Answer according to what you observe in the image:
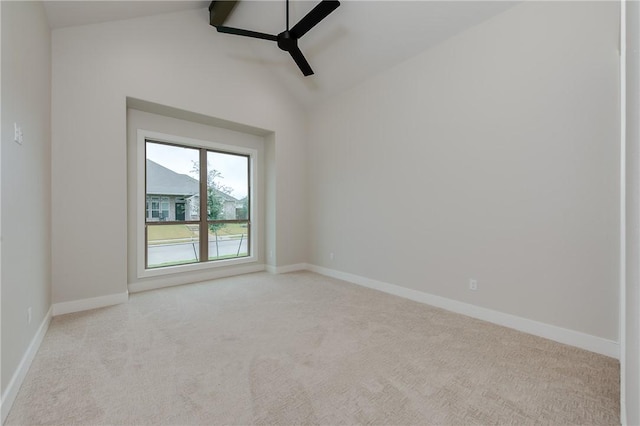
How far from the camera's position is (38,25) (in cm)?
244

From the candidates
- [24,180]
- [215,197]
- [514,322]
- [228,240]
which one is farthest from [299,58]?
[514,322]

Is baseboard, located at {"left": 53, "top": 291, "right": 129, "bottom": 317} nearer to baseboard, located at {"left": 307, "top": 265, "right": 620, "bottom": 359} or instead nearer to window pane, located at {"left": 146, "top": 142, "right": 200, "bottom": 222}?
window pane, located at {"left": 146, "top": 142, "right": 200, "bottom": 222}

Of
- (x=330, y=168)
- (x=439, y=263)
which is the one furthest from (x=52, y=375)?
(x=330, y=168)

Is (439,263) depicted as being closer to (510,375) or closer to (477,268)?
(477,268)

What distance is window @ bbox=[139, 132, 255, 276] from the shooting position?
411cm

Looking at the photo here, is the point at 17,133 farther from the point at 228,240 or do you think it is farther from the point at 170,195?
the point at 228,240

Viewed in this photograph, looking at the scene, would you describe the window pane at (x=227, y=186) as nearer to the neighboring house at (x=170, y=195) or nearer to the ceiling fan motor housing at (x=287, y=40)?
the neighboring house at (x=170, y=195)

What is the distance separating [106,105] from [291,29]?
2.38 meters

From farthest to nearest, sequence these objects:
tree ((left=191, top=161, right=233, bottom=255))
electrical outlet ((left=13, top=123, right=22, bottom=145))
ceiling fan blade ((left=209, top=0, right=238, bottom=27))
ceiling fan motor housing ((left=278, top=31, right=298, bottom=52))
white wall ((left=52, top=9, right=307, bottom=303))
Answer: tree ((left=191, top=161, right=233, bottom=255)) < ceiling fan blade ((left=209, top=0, right=238, bottom=27)) < ceiling fan motor housing ((left=278, top=31, right=298, bottom=52)) < white wall ((left=52, top=9, right=307, bottom=303)) < electrical outlet ((left=13, top=123, right=22, bottom=145))

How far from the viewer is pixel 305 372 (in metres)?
1.90

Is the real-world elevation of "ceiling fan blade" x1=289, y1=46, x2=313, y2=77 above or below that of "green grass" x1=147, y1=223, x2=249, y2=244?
above

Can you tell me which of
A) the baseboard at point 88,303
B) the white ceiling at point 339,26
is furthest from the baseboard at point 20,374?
the white ceiling at point 339,26

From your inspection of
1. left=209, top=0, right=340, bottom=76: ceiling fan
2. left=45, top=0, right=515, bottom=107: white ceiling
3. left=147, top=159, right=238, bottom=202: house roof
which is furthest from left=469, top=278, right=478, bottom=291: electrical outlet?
left=147, top=159, right=238, bottom=202: house roof

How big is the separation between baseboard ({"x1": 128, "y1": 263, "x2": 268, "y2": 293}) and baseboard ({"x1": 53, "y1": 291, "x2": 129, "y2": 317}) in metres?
0.43
